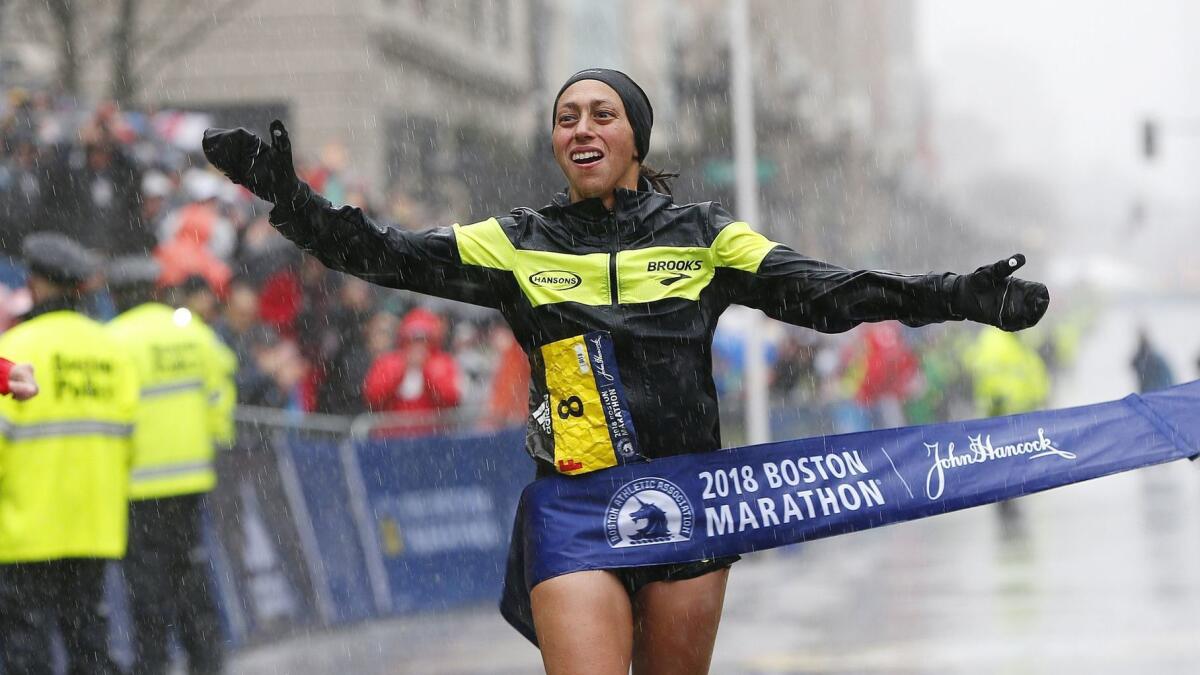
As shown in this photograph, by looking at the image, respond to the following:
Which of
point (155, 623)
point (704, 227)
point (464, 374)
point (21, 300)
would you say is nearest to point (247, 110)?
point (464, 374)

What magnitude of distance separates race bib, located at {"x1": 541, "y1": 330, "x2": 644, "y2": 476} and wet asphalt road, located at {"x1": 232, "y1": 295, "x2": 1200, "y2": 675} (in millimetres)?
5052

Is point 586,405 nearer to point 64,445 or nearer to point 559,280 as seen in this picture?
point 559,280

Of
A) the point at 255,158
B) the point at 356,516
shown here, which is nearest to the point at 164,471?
the point at 356,516

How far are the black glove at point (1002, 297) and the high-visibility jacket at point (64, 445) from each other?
425cm

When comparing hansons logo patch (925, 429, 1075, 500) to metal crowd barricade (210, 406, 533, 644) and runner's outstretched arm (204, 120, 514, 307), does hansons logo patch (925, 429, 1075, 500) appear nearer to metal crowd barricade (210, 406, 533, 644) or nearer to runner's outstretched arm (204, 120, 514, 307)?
runner's outstretched arm (204, 120, 514, 307)

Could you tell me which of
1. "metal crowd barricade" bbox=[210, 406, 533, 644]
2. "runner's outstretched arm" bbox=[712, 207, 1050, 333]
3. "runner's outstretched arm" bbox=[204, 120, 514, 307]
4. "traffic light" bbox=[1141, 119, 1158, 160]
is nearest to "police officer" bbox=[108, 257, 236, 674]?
"metal crowd barricade" bbox=[210, 406, 533, 644]

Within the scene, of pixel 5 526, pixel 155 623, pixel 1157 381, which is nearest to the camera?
pixel 5 526

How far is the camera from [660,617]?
14.8 feet

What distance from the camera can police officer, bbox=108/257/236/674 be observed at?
865 cm

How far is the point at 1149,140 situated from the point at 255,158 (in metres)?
40.8

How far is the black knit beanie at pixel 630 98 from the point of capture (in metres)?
4.57

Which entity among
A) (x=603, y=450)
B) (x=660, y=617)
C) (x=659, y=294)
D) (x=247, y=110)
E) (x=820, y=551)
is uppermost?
(x=247, y=110)

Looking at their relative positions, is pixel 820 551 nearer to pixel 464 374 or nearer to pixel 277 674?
pixel 464 374

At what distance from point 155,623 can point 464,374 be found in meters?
7.13
